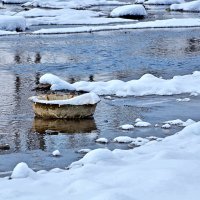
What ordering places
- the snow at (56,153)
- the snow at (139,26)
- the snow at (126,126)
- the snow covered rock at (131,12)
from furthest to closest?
1. the snow covered rock at (131,12)
2. the snow at (139,26)
3. the snow at (126,126)
4. the snow at (56,153)

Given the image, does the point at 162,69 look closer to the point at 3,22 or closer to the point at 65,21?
the point at 3,22

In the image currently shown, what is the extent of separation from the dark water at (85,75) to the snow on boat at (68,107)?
18 centimetres

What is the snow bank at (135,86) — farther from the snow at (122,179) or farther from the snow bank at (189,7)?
the snow bank at (189,7)

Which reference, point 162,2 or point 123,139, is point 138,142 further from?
point 162,2

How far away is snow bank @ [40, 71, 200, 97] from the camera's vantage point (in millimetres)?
14297

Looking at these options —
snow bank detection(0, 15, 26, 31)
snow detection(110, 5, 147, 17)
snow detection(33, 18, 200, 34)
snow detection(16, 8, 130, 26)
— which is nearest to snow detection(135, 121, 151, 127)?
snow detection(33, 18, 200, 34)

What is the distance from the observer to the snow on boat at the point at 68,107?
36.8 ft

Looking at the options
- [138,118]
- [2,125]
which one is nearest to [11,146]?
[2,125]

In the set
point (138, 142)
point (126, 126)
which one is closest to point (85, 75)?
point (126, 126)

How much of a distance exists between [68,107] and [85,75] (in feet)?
19.7

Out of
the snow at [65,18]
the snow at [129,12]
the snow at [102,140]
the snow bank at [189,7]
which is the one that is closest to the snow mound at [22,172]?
the snow at [102,140]

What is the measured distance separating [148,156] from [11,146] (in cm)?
213

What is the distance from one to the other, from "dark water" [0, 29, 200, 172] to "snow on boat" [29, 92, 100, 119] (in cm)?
18

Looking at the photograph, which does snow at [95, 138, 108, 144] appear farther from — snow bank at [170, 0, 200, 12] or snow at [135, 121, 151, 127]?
snow bank at [170, 0, 200, 12]
